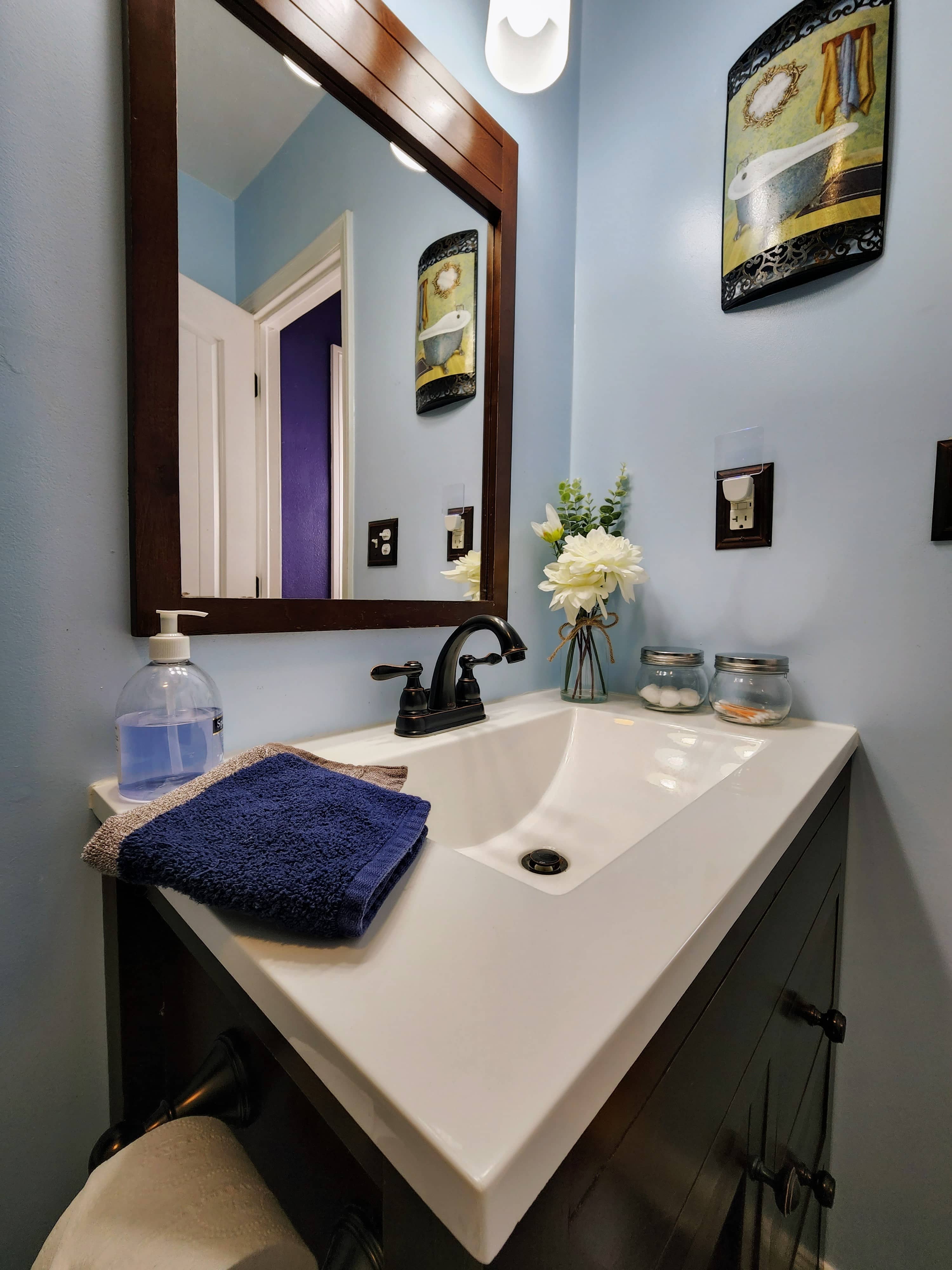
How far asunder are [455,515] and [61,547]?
0.56 m

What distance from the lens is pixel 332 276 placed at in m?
0.72

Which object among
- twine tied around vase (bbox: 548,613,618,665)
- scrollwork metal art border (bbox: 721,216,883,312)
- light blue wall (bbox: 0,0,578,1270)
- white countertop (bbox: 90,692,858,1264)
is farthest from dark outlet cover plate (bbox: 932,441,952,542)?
light blue wall (bbox: 0,0,578,1270)

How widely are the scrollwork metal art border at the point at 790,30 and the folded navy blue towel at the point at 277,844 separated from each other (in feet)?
4.16

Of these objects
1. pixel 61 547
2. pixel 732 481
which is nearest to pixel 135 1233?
pixel 61 547

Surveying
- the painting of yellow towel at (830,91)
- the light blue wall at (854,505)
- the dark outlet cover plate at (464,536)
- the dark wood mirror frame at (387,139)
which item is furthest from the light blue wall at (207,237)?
the painting of yellow towel at (830,91)

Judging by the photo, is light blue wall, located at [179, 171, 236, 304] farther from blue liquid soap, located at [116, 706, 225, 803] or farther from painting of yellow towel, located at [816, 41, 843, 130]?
painting of yellow towel, located at [816, 41, 843, 130]

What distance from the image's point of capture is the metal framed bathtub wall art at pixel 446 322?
0.85m

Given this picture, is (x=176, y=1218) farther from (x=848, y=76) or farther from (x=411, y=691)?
(x=848, y=76)

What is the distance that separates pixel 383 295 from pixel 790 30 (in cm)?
78

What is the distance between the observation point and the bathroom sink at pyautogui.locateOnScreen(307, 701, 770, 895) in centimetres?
69

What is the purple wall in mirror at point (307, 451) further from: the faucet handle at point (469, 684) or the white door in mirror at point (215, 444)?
the faucet handle at point (469, 684)

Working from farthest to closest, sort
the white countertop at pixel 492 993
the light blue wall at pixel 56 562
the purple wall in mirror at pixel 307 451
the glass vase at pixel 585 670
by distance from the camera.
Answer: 1. the glass vase at pixel 585 670
2. the purple wall in mirror at pixel 307 451
3. the light blue wall at pixel 56 562
4. the white countertop at pixel 492 993

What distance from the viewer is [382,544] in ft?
2.61

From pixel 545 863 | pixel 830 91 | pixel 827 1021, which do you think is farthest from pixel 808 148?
pixel 827 1021
